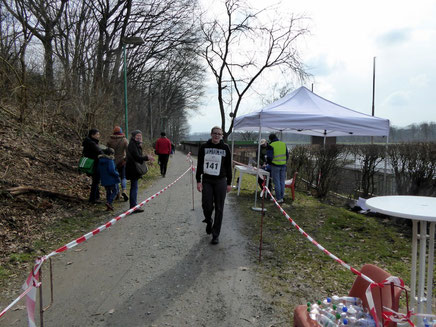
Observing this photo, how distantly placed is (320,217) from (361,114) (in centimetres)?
304

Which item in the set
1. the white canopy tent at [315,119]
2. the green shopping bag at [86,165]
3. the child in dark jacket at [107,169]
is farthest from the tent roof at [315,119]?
the green shopping bag at [86,165]

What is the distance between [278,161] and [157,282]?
5333 millimetres

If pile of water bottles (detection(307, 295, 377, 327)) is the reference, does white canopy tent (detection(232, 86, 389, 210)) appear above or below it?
above

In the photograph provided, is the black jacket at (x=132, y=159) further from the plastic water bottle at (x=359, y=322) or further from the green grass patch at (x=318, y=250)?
the plastic water bottle at (x=359, y=322)

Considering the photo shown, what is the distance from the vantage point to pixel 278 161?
27.0 feet

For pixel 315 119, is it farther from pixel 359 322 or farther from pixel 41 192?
pixel 41 192

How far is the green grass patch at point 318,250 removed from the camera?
3.71 metres

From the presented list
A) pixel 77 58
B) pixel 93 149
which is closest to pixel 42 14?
pixel 77 58

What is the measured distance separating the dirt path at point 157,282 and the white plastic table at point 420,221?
129 cm

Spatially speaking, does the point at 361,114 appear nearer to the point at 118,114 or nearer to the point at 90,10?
the point at 118,114

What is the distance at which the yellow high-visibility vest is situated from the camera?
8.18m

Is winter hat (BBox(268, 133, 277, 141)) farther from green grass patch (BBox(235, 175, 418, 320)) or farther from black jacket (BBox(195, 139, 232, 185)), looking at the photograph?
black jacket (BBox(195, 139, 232, 185))

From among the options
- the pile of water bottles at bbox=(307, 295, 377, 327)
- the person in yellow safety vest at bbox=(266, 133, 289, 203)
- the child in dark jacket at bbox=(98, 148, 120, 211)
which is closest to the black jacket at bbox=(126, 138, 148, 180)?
the child in dark jacket at bbox=(98, 148, 120, 211)

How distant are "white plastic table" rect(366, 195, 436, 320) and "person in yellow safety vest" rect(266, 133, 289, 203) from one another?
545 cm
